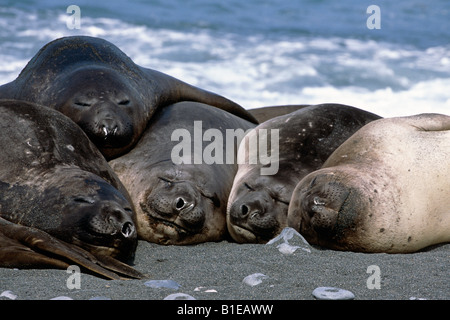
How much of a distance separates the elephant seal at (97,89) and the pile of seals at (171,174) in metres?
0.01

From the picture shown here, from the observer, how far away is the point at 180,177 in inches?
193

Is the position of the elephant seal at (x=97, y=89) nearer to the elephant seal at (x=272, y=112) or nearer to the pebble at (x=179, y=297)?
the elephant seal at (x=272, y=112)

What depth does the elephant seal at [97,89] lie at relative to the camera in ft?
16.8

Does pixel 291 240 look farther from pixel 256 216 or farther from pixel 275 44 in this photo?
pixel 275 44

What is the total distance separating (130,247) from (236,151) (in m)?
1.88

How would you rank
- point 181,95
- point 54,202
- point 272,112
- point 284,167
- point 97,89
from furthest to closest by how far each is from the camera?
point 272,112
point 181,95
point 97,89
point 284,167
point 54,202

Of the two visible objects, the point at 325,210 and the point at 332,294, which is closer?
the point at 332,294

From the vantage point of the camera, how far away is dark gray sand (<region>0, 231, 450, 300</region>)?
321 centimetres

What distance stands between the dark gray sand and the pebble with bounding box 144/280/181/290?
31mm

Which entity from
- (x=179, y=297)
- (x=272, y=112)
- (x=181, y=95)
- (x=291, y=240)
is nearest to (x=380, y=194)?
(x=291, y=240)

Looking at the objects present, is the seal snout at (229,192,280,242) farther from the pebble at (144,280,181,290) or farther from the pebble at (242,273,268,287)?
the pebble at (144,280,181,290)

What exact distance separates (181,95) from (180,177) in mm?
1870

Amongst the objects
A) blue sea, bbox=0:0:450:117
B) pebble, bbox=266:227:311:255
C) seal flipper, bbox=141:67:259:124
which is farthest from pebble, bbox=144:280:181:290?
blue sea, bbox=0:0:450:117
